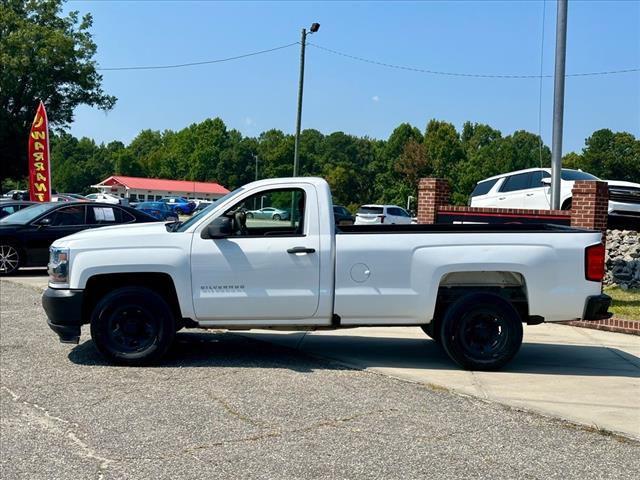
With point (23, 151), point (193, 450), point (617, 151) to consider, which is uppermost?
point (617, 151)

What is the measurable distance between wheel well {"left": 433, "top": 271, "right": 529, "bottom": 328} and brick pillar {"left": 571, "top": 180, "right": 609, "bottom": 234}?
221 inches

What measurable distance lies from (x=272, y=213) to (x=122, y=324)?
1853 mm

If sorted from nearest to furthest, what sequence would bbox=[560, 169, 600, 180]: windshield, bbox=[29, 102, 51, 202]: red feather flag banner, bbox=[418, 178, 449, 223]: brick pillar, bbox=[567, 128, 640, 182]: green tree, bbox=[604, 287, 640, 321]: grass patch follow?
bbox=[604, 287, 640, 321]: grass patch, bbox=[418, 178, 449, 223]: brick pillar, bbox=[560, 169, 600, 180]: windshield, bbox=[29, 102, 51, 202]: red feather flag banner, bbox=[567, 128, 640, 182]: green tree

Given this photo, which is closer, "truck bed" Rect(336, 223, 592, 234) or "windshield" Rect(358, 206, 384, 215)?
"truck bed" Rect(336, 223, 592, 234)

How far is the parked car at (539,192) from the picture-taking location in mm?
14320

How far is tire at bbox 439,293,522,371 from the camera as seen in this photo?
22.8ft

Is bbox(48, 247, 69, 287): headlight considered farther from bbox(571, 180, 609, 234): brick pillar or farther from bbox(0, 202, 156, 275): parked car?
bbox(571, 180, 609, 234): brick pillar

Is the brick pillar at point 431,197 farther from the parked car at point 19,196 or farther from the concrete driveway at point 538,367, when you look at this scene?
the parked car at point 19,196

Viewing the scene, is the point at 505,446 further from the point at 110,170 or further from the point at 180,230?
the point at 110,170

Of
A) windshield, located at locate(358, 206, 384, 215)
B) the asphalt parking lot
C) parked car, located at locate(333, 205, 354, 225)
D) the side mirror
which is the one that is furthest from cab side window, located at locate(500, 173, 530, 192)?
windshield, located at locate(358, 206, 384, 215)

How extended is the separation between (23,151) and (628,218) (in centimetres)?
4147

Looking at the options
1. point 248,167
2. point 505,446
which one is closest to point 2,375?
point 505,446

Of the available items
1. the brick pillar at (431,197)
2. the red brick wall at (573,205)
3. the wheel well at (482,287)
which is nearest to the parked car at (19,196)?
the brick pillar at (431,197)

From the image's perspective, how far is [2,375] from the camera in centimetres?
668
